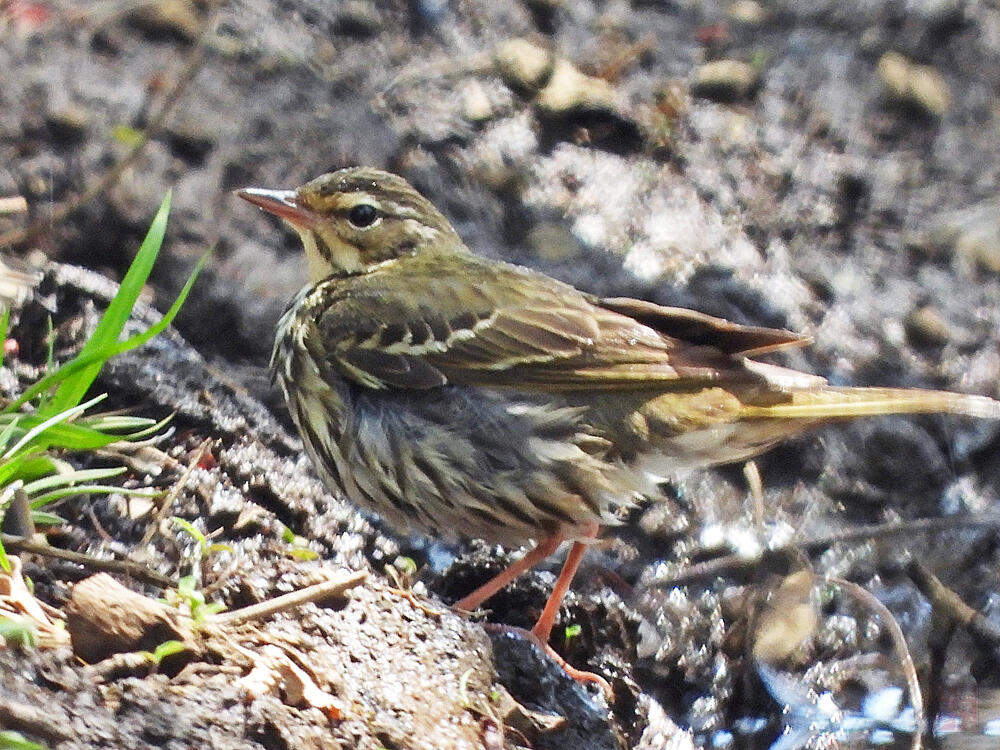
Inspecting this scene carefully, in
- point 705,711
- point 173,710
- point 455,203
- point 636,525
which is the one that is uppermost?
point 455,203

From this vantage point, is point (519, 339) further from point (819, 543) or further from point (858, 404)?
point (819, 543)

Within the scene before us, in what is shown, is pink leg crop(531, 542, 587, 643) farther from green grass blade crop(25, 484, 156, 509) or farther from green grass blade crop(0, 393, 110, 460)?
green grass blade crop(0, 393, 110, 460)

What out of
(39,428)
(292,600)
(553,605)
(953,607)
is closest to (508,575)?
(553,605)

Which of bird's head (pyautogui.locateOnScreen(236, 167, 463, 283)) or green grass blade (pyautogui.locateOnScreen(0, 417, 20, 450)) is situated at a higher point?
bird's head (pyautogui.locateOnScreen(236, 167, 463, 283))

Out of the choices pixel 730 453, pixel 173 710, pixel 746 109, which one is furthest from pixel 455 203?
pixel 173 710

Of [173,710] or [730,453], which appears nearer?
[173,710]

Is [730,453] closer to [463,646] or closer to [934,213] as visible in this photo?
[463,646]

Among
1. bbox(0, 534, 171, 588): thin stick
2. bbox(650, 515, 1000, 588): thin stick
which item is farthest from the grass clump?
bbox(650, 515, 1000, 588): thin stick
